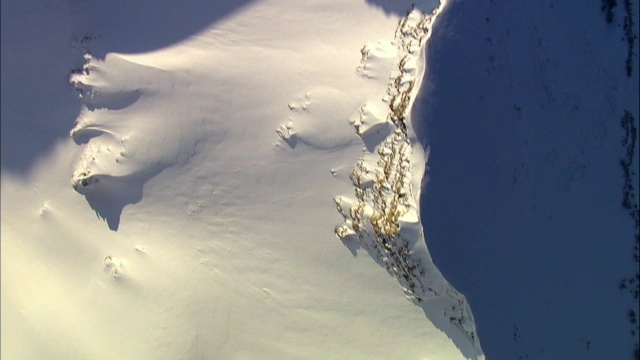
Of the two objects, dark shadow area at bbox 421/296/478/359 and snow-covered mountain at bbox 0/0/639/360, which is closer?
snow-covered mountain at bbox 0/0/639/360

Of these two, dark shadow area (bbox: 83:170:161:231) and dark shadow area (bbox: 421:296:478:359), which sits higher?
dark shadow area (bbox: 421:296:478:359)

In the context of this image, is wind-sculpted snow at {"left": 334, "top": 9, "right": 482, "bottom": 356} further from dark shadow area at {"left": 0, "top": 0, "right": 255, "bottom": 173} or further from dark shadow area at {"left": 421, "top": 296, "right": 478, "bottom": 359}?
dark shadow area at {"left": 0, "top": 0, "right": 255, "bottom": 173}

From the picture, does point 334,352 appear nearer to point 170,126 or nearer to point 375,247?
point 375,247

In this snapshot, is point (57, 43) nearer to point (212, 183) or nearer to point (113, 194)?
point (113, 194)

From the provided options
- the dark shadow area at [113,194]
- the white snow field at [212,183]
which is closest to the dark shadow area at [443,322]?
the white snow field at [212,183]

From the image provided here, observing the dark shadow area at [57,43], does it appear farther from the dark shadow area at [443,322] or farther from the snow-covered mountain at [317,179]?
the dark shadow area at [443,322]

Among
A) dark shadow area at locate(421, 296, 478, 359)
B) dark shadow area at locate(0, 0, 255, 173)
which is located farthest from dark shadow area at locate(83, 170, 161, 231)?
dark shadow area at locate(421, 296, 478, 359)
